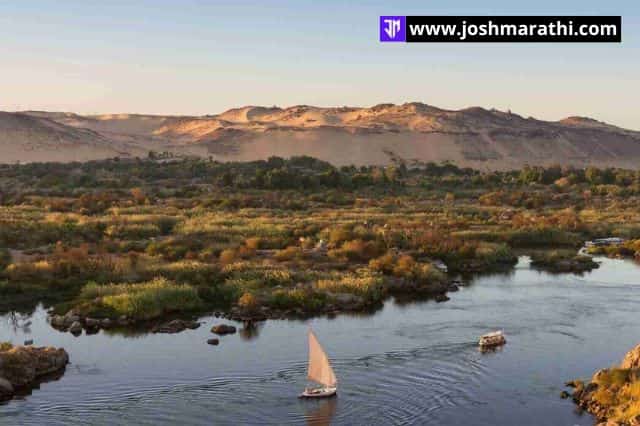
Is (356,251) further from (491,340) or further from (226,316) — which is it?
(491,340)

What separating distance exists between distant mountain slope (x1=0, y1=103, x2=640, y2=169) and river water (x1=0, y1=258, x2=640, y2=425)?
99687 mm

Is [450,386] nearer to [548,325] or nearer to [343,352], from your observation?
[343,352]

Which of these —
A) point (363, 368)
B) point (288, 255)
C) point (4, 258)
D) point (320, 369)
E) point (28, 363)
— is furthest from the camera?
point (288, 255)

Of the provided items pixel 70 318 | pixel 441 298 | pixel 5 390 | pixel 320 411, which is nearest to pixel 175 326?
pixel 70 318

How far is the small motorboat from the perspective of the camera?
936 inches

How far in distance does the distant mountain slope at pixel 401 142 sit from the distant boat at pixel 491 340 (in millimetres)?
103923

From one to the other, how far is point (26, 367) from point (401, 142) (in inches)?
5031

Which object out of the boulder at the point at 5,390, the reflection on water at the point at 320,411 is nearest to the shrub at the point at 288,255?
the reflection on water at the point at 320,411

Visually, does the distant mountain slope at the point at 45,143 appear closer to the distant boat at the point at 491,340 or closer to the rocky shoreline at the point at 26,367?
the rocky shoreline at the point at 26,367

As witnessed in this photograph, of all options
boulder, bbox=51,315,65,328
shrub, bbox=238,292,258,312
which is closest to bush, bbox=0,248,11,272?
boulder, bbox=51,315,65,328

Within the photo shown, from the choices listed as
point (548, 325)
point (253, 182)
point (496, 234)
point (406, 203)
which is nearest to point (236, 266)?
point (548, 325)

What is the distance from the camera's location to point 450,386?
20.3 m

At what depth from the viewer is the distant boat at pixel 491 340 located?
23794 millimetres

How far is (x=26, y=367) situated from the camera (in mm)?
20859
